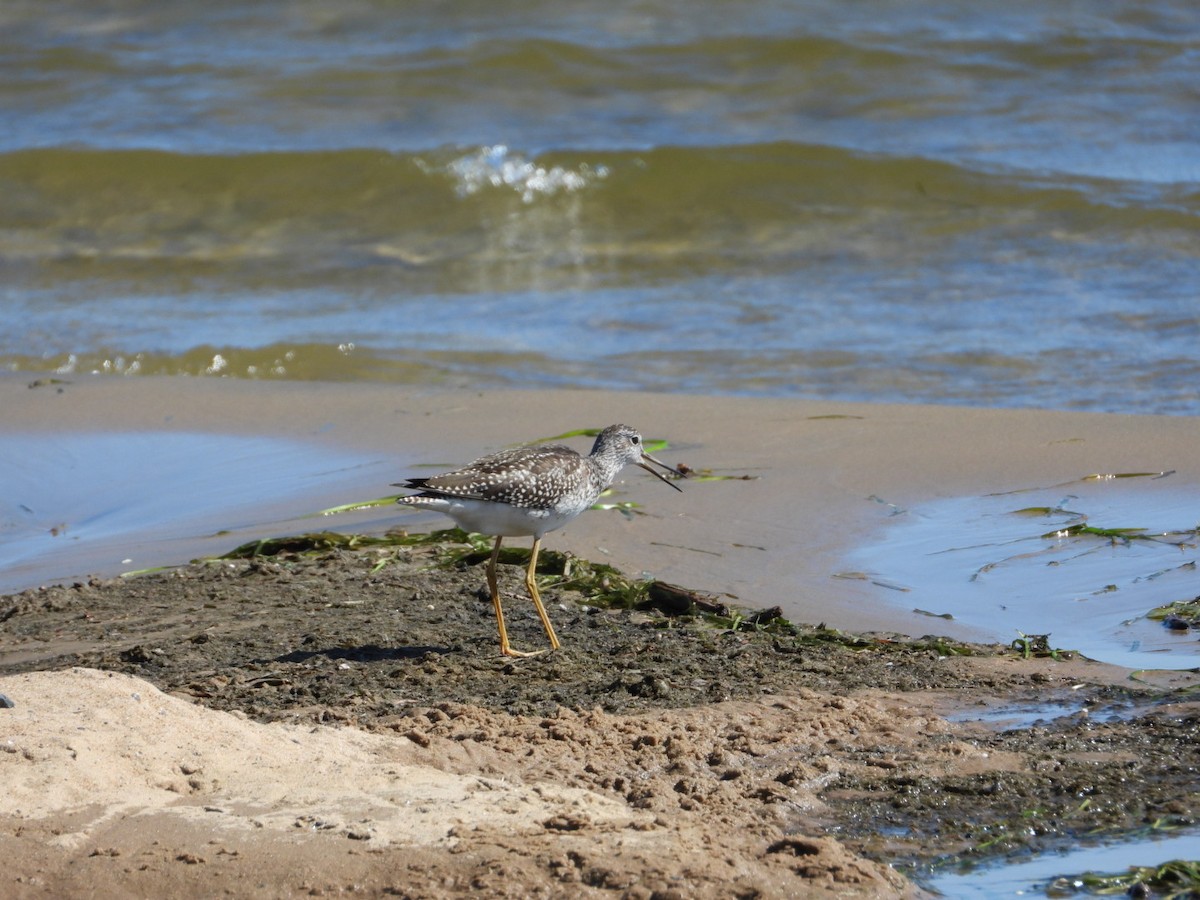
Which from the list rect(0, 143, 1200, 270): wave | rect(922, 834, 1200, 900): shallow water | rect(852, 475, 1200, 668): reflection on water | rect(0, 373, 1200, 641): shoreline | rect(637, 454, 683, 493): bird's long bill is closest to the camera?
rect(922, 834, 1200, 900): shallow water

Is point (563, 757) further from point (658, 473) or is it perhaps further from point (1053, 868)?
point (658, 473)

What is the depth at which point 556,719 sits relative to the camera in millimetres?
4254

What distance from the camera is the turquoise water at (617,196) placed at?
10.2m

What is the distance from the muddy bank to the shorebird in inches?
11.0

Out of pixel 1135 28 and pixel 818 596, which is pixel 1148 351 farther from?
pixel 1135 28

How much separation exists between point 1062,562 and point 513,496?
2.19 metres

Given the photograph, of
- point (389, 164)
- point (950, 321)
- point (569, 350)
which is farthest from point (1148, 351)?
point (389, 164)

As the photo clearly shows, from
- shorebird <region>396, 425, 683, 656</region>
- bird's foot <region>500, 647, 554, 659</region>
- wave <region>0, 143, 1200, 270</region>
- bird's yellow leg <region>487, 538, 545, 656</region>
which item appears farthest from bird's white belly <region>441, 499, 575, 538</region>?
wave <region>0, 143, 1200, 270</region>

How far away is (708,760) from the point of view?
13.2ft

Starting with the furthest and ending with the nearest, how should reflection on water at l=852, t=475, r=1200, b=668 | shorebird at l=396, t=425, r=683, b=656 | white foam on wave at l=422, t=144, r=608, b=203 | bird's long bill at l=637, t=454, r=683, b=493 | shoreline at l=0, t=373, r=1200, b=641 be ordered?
white foam on wave at l=422, t=144, r=608, b=203 < bird's long bill at l=637, t=454, r=683, b=493 < shoreline at l=0, t=373, r=1200, b=641 < shorebird at l=396, t=425, r=683, b=656 < reflection on water at l=852, t=475, r=1200, b=668

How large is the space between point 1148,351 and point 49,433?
6831 mm

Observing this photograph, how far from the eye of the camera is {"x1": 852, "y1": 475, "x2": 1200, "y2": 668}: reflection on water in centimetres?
512

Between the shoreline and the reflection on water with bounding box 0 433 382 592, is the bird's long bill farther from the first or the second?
the reflection on water with bounding box 0 433 382 592

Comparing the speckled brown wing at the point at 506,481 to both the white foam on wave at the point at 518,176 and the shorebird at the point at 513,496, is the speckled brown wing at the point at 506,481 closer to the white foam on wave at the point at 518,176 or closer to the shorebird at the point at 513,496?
the shorebird at the point at 513,496
